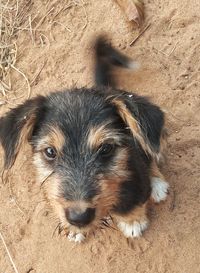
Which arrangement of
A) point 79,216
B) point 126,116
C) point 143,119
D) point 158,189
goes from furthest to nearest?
point 158,189 < point 126,116 < point 143,119 < point 79,216

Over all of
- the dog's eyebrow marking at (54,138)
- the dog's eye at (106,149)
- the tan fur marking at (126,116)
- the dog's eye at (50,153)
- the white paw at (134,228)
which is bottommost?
the white paw at (134,228)

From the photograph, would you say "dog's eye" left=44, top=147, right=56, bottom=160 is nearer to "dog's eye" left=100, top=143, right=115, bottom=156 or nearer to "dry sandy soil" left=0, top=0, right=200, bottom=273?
"dog's eye" left=100, top=143, right=115, bottom=156

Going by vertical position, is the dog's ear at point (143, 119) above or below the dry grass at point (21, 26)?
above

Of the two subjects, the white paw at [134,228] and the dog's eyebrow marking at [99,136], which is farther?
the white paw at [134,228]

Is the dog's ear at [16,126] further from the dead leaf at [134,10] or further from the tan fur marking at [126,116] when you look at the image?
the dead leaf at [134,10]

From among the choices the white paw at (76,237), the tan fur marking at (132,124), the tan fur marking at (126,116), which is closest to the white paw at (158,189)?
the white paw at (76,237)

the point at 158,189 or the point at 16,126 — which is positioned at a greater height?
the point at 16,126

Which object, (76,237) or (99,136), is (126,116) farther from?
(76,237)

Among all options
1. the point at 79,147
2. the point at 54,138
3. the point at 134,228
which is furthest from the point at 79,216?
the point at 134,228
